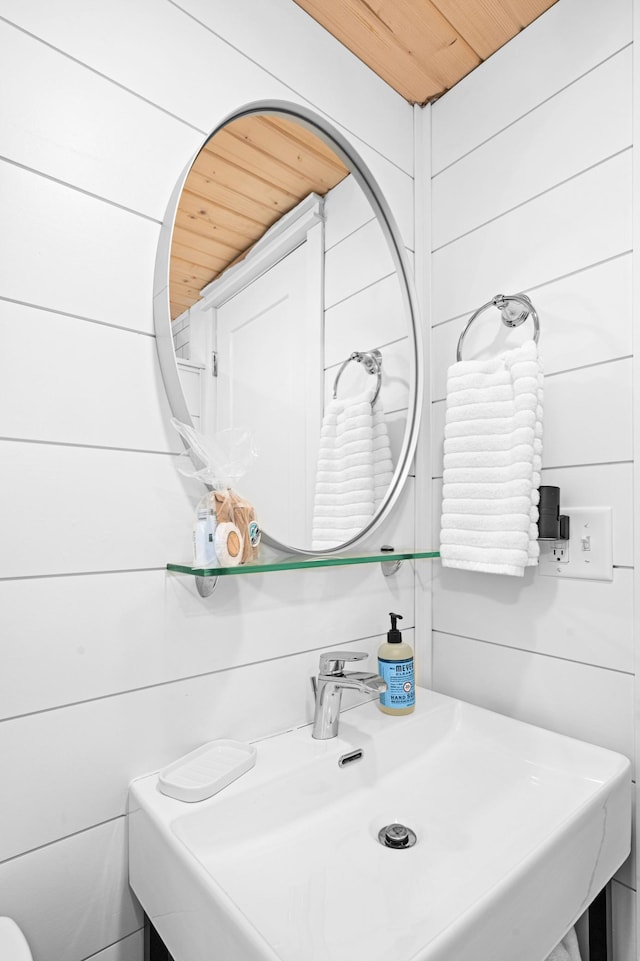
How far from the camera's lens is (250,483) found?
3.16 feet

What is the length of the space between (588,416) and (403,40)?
0.90m

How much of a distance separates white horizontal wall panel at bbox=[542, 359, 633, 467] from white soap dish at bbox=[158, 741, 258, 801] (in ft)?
2.51

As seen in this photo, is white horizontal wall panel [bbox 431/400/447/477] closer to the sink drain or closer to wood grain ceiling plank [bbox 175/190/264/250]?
wood grain ceiling plank [bbox 175/190/264/250]

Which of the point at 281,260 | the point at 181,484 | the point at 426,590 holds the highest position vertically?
the point at 281,260

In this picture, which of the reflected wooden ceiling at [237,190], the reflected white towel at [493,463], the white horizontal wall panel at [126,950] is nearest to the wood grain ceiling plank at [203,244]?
the reflected wooden ceiling at [237,190]

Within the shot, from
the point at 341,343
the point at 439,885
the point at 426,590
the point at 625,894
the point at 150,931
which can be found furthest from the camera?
the point at 426,590

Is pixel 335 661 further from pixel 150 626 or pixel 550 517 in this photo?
pixel 550 517

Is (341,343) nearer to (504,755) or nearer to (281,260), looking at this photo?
(281,260)

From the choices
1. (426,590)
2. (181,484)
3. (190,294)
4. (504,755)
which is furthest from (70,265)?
(504,755)

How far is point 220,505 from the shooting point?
2.85 feet

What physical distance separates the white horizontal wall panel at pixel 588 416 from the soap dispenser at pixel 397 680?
0.47 m

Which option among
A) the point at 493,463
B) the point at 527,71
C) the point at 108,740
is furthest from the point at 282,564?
the point at 527,71

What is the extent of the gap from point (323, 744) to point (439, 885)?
0.29m

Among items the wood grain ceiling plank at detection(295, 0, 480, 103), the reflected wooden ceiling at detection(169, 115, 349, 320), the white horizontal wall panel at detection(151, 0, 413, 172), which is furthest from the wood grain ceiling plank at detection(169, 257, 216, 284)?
the wood grain ceiling plank at detection(295, 0, 480, 103)
